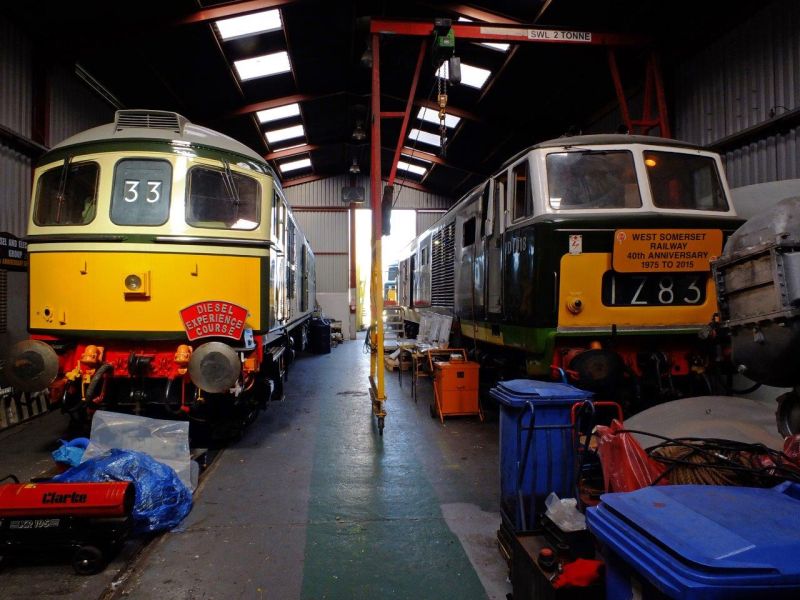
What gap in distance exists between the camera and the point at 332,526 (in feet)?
10.2

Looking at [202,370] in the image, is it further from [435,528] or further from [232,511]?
[435,528]

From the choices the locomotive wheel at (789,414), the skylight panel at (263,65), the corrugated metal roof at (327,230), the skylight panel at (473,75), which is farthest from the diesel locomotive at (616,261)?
the corrugated metal roof at (327,230)

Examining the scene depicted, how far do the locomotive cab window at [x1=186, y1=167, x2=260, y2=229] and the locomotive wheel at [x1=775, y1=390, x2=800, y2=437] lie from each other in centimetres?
419

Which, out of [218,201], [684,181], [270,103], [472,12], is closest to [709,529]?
[684,181]

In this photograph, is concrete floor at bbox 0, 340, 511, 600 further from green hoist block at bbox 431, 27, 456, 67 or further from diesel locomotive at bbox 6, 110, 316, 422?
green hoist block at bbox 431, 27, 456, 67

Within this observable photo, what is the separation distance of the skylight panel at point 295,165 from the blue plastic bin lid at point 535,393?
A: 16082 millimetres

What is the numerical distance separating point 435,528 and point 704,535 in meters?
2.04

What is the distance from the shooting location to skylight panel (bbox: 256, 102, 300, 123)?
1288 centimetres

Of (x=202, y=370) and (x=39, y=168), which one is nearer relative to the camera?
(x=202, y=370)

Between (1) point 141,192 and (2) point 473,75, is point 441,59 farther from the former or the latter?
(2) point 473,75

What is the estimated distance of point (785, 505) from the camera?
1459 millimetres

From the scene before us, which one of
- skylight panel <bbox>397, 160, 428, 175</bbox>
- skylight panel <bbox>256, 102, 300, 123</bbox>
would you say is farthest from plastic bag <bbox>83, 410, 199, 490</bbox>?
skylight panel <bbox>397, 160, 428, 175</bbox>

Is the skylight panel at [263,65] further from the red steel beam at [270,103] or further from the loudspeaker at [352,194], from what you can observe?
the loudspeaker at [352,194]

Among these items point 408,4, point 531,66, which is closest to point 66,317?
point 408,4
